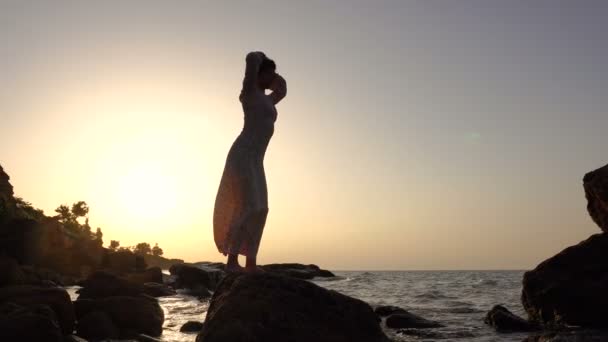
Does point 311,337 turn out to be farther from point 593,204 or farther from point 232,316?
point 593,204

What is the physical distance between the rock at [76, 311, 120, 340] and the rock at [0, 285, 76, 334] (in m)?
0.30

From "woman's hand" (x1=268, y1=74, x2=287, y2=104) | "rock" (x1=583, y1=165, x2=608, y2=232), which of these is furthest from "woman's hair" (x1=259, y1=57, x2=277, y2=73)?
"rock" (x1=583, y1=165, x2=608, y2=232)

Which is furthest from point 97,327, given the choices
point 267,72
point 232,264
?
point 267,72

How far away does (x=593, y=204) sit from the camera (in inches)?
634

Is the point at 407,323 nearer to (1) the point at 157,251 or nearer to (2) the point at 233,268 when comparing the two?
(2) the point at 233,268

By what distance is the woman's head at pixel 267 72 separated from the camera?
8.30 metres

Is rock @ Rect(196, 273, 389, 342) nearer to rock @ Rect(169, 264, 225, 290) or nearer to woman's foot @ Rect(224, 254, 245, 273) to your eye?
woman's foot @ Rect(224, 254, 245, 273)

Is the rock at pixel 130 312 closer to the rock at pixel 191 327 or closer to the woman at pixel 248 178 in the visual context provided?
the rock at pixel 191 327

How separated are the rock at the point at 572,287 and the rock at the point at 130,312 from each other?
32.2 feet

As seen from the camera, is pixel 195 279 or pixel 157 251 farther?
pixel 157 251

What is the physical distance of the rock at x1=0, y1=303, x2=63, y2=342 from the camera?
9.08m

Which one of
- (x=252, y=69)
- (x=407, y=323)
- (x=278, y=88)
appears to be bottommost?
(x=407, y=323)

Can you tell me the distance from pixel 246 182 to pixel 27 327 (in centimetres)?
463

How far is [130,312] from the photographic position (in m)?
13.0
